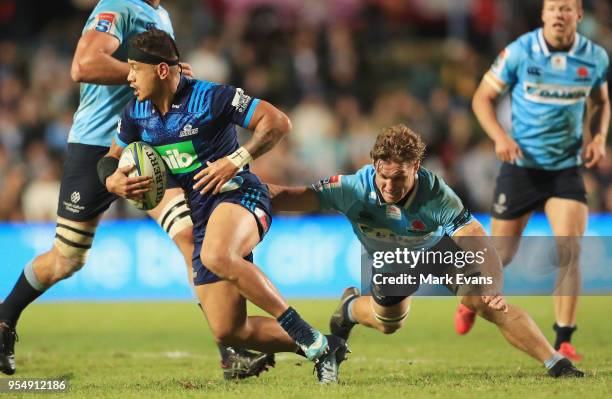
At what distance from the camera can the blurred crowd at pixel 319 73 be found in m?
15.2

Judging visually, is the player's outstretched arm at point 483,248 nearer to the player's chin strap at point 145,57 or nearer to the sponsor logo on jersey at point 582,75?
the player's chin strap at point 145,57

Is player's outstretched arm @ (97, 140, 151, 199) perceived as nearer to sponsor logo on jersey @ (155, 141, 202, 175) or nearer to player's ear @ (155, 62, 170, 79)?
sponsor logo on jersey @ (155, 141, 202, 175)

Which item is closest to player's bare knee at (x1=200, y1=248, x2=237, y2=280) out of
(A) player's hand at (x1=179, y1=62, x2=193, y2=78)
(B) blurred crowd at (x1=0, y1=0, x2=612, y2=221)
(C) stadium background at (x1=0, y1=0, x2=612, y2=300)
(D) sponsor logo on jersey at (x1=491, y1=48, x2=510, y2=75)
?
(A) player's hand at (x1=179, y1=62, x2=193, y2=78)

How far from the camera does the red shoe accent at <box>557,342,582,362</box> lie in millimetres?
8125

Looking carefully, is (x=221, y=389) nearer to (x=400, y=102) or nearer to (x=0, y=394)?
(x=0, y=394)

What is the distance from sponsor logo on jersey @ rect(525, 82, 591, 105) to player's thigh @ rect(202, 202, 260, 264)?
330cm

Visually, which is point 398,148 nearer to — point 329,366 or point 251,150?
point 251,150

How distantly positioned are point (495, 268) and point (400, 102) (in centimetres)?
966

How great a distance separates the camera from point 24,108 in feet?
53.8

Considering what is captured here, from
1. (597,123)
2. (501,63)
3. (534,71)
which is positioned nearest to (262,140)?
(501,63)

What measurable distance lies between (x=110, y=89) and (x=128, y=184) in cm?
154

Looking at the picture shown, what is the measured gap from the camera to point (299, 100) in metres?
16.8

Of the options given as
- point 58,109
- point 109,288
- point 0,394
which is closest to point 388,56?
point 58,109

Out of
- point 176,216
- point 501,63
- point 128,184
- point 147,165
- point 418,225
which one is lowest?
point 176,216
